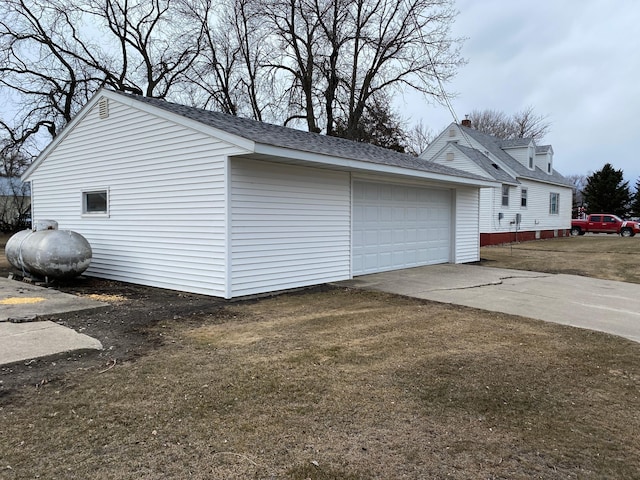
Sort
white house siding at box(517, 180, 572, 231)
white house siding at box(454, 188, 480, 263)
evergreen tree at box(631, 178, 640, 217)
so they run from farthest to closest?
evergreen tree at box(631, 178, 640, 217) < white house siding at box(517, 180, 572, 231) < white house siding at box(454, 188, 480, 263)

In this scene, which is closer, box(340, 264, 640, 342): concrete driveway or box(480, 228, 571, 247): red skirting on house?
box(340, 264, 640, 342): concrete driveway

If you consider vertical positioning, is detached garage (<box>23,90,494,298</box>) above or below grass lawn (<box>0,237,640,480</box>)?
above

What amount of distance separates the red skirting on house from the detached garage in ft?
35.7

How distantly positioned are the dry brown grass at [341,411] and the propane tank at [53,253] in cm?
482

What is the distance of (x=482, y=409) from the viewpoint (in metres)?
3.39

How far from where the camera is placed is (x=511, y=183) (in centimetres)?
2277

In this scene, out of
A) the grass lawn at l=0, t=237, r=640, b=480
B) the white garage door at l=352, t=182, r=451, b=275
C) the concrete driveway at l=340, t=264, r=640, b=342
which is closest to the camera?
the grass lawn at l=0, t=237, r=640, b=480

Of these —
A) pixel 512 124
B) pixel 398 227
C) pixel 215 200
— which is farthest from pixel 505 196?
pixel 512 124

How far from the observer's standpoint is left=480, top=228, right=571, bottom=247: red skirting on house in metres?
21.8

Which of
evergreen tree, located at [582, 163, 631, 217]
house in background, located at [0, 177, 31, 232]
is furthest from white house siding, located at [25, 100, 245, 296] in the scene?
evergreen tree, located at [582, 163, 631, 217]

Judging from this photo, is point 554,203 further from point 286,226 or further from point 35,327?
point 35,327

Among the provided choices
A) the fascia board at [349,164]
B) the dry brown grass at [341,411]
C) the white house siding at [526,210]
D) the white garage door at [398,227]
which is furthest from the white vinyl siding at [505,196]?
the dry brown grass at [341,411]

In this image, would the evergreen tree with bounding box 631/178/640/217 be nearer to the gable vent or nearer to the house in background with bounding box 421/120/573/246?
the house in background with bounding box 421/120/573/246

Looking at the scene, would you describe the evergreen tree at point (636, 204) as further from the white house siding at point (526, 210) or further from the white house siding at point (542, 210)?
the white house siding at point (542, 210)
